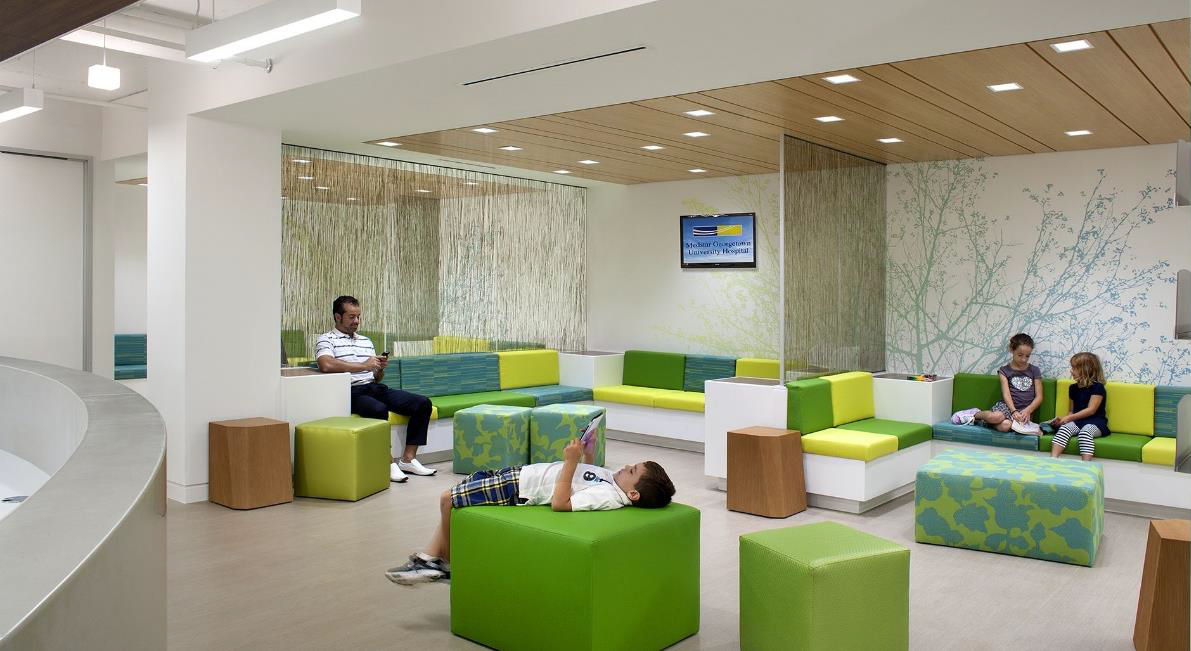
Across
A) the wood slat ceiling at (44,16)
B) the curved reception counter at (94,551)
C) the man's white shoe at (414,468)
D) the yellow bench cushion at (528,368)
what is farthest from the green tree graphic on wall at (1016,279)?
the curved reception counter at (94,551)

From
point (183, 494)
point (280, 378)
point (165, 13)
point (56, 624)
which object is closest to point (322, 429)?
point (280, 378)

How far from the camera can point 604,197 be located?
996cm

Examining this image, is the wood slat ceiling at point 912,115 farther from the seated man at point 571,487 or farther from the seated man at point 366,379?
the seated man at point 571,487

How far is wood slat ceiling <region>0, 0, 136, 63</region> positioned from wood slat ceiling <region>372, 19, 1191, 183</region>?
10.5ft

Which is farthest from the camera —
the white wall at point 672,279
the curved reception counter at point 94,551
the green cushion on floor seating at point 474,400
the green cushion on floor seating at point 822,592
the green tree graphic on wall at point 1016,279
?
the white wall at point 672,279

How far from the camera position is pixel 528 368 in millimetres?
9055

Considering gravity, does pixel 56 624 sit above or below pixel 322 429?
above

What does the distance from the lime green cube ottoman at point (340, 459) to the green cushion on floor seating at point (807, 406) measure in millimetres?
2804

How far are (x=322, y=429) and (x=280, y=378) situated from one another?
0.55 meters

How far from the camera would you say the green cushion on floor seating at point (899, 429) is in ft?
21.1

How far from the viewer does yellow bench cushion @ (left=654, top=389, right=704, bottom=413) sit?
27.0 feet

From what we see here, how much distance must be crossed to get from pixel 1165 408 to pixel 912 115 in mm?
2854

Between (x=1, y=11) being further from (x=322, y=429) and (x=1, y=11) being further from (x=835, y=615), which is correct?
(x=322, y=429)

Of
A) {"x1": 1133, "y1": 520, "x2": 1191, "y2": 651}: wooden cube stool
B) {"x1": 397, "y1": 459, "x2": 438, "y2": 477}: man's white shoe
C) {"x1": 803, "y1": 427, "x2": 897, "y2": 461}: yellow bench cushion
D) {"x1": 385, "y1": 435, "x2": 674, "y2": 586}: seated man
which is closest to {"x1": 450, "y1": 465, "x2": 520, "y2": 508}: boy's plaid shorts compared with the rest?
{"x1": 385, "y1": 435, "x2": 674, "y2": 586}: seated man
